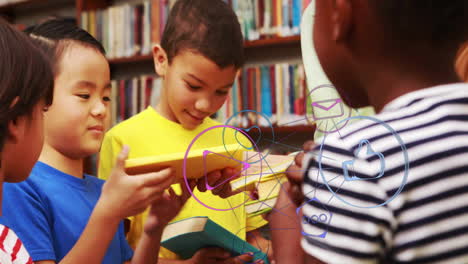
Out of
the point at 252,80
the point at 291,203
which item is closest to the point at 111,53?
the point at 252,80

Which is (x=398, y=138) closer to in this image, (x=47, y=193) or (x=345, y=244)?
(x=345, y=244)

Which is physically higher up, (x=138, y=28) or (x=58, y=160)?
(x=138, y=28)

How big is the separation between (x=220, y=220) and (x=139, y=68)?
185 cm

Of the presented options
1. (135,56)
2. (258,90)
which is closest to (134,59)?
(135,56)

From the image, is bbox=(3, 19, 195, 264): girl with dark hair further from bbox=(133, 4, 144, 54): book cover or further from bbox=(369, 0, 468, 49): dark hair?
bbox=(133, 4, 144, 54): book cover

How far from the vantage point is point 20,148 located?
59cm

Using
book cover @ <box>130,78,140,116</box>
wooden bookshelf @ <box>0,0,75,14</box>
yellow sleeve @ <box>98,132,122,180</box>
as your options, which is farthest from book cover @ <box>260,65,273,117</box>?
wooden bookshelf @ <box>0,0,75,14</box>

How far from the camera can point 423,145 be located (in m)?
0.37

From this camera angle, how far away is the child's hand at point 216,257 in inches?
29.7

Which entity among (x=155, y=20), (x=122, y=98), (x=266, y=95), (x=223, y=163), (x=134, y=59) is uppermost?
(x=155, y=20)

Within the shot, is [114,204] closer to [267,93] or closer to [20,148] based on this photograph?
[20,148]

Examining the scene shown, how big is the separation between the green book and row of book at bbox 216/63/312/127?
1082 mm

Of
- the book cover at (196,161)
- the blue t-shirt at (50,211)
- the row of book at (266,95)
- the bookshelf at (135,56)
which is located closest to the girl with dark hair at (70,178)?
the blue t-shirt at (50,211)

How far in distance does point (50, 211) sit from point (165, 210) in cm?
20
